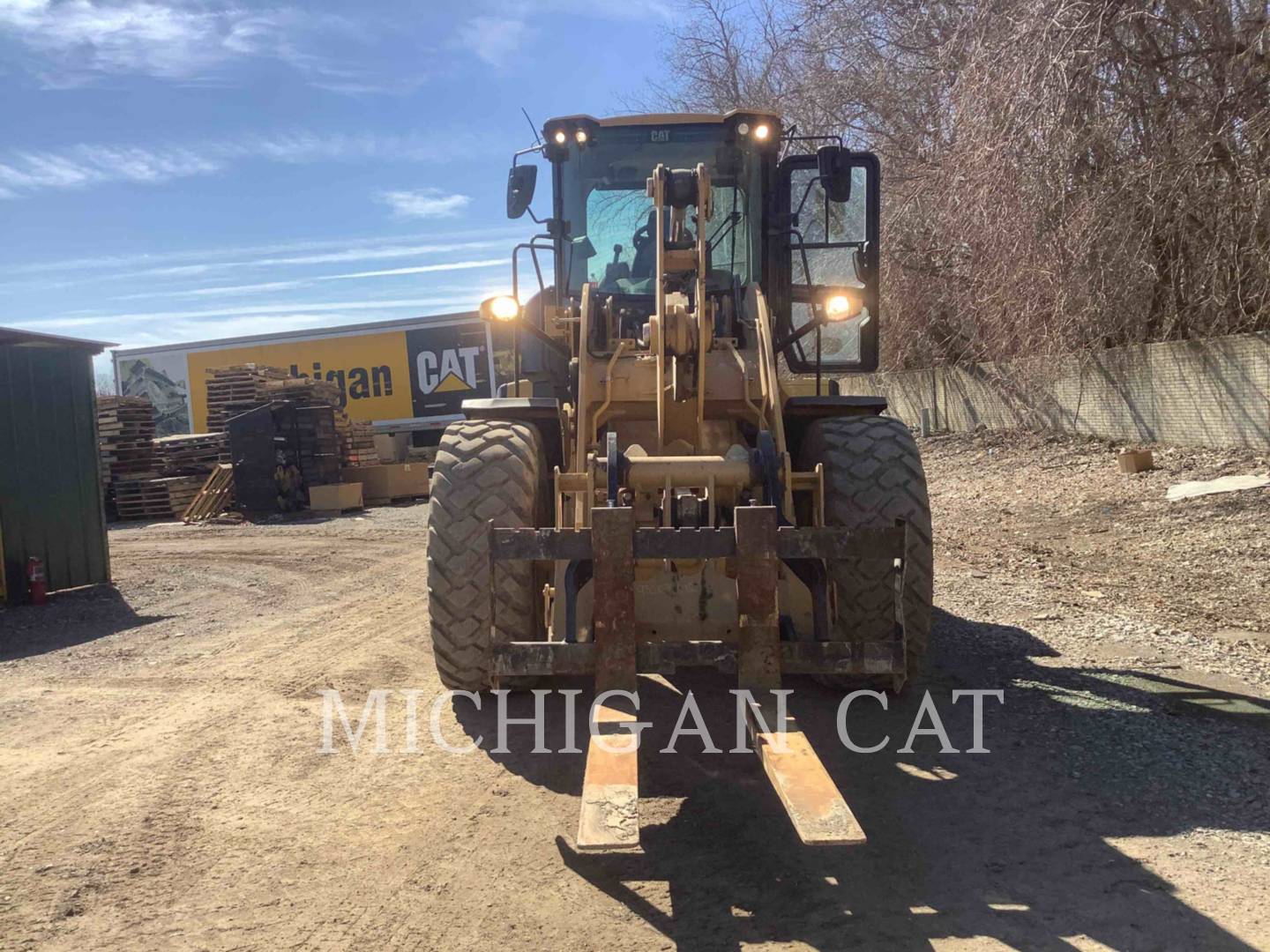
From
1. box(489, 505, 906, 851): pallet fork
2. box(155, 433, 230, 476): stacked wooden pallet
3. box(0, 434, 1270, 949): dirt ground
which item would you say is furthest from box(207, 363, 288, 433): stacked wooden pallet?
box(489, 505, 906, 851): pallet fork

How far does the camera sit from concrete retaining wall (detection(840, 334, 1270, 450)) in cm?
1020

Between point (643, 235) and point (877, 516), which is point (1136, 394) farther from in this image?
point (877, 516)

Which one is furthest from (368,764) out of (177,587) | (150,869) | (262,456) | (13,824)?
(262,456)

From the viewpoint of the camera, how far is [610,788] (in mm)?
3332

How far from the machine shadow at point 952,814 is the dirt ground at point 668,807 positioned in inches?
0.5

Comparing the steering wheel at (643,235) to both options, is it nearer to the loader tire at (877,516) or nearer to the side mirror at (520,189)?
the side mirror at (520,189)

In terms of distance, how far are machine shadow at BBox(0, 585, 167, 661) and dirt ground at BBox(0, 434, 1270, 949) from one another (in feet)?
1.71

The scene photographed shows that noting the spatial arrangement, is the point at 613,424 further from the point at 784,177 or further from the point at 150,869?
the point at 150,869

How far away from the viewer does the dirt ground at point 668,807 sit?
10.2 feet

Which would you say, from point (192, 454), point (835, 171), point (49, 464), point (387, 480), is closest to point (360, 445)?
point (387, 480)

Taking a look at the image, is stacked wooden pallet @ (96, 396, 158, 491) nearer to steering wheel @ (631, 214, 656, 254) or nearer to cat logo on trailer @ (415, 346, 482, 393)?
cat logo on trailer @ (415, 346, 482, 393)

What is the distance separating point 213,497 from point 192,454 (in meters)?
2.14

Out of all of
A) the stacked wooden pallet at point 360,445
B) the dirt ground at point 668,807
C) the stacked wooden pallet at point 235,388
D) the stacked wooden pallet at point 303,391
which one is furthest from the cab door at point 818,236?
the stacked wooden pallet at point 360,445

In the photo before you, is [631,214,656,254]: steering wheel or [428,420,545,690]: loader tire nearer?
[428,420,545,690]: loader tire
